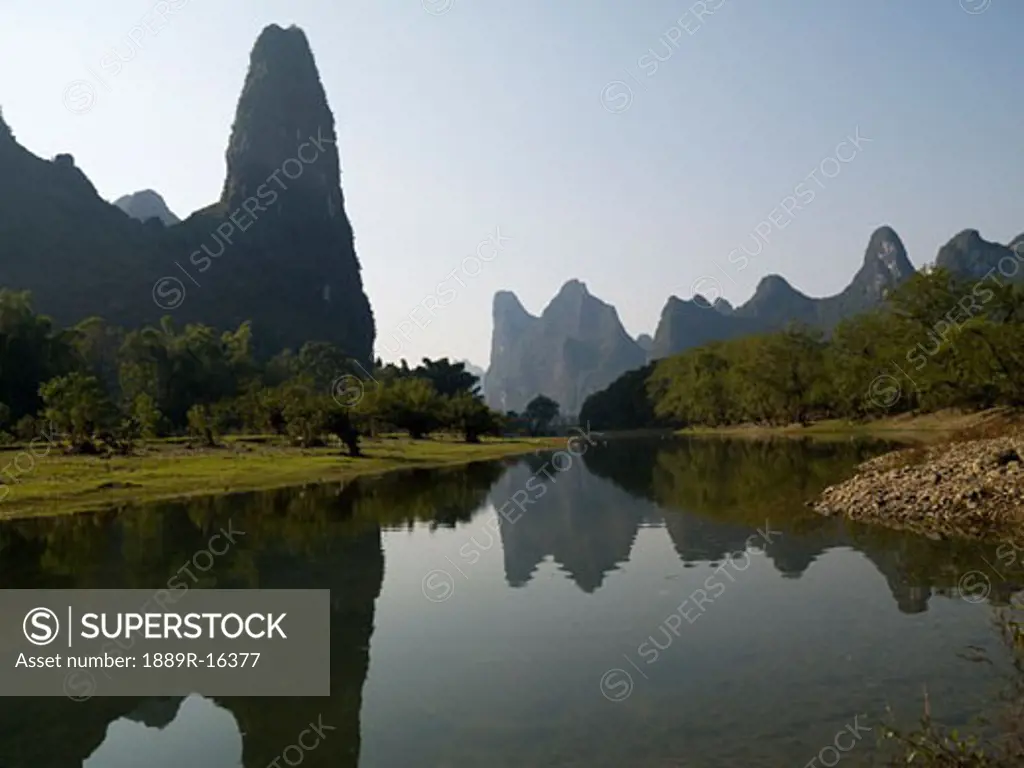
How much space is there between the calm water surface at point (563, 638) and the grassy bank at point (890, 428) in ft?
137

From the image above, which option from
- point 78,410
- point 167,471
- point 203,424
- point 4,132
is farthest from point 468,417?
point 4,132

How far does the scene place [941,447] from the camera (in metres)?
34.6

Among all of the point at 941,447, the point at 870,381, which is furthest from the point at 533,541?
the point at 870,381

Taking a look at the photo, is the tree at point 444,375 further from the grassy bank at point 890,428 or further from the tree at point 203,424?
the tree at point 203,424

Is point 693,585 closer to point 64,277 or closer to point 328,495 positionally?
point 328,495

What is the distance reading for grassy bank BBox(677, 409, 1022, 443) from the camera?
6706cm

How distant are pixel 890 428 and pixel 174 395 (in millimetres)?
77542

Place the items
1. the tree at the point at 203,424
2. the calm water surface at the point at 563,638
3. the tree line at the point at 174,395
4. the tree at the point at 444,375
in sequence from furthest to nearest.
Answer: the tree at the point at 444,375
the tree at the point at 203,424
the tree line at the point at 174,395
the calm water surface at the point at 563,638

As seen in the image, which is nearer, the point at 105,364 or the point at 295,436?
the point at 295,436

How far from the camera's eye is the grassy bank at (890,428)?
67062 millimetres

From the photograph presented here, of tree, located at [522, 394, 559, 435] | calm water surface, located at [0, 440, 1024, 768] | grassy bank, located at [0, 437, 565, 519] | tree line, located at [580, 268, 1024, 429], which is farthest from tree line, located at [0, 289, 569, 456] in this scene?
tree, located at [522, 394, 559, 435]

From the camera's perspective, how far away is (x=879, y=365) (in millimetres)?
89438

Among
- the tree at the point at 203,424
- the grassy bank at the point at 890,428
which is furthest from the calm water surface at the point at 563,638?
the grassy bank at the point at 890,428

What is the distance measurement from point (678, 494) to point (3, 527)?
89.5ft
